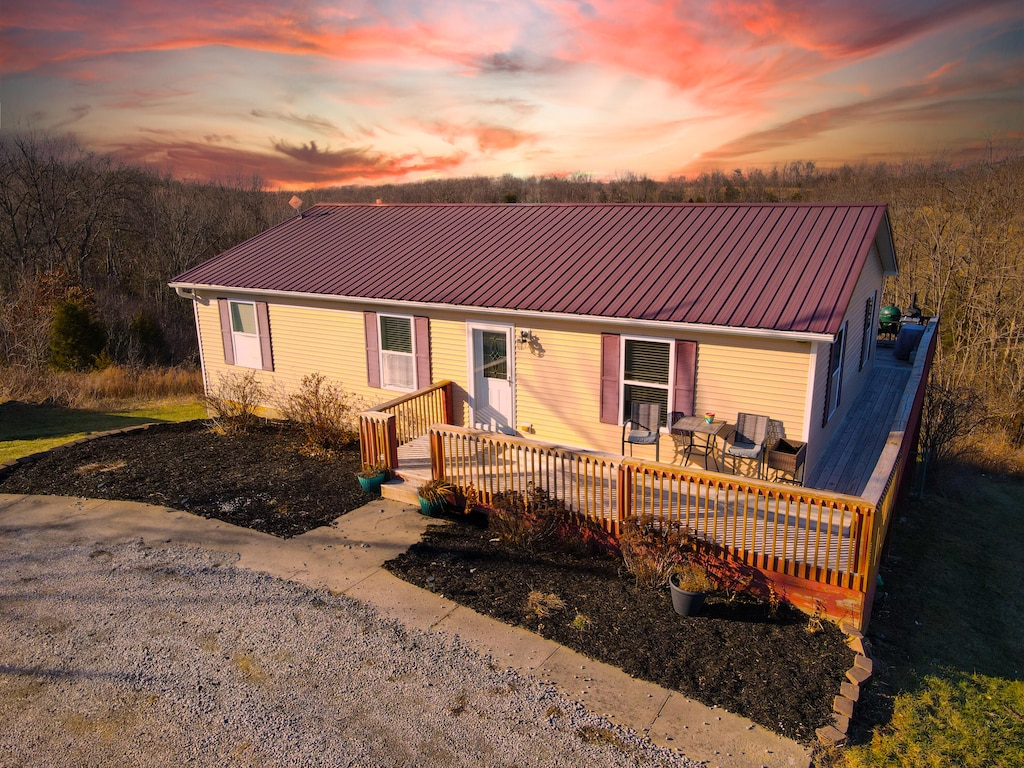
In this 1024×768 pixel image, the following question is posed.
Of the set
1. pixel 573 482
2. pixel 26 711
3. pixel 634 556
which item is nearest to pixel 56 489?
pixel 26 711

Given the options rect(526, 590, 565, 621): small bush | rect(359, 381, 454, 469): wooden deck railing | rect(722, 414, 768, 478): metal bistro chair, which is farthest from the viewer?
rect(359, 381, 454, 469): wooden deck railing

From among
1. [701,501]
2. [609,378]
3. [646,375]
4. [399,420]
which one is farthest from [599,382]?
[399,420]

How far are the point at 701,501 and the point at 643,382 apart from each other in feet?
7.35

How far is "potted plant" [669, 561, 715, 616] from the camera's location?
6320 mm

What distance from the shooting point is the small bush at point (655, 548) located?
679cm

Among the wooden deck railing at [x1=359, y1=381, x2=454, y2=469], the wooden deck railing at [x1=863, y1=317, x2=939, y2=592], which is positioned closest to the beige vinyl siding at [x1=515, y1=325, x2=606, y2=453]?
the wooden deck railing at [x1=359, y1=381, x2=454, y2=469]

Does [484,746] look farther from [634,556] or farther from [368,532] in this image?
[368,532]

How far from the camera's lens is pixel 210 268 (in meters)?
14.5

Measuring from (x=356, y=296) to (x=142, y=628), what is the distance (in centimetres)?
671

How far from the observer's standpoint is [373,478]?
9438mm

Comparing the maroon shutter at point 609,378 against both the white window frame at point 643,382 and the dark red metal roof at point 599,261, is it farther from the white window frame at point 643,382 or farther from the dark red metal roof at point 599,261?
the dark red metal roof at point 599,261

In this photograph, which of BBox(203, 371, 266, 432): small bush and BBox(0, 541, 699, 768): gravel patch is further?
BBox(203, 371, 266, 432): small bush

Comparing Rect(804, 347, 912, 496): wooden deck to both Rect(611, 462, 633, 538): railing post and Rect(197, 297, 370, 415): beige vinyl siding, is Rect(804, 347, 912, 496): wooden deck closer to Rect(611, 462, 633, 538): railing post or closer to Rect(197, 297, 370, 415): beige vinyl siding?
Rect(611, 462, 633, 538): railing post

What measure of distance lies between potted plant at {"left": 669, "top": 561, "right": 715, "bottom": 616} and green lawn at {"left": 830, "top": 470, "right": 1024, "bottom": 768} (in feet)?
5.12
